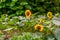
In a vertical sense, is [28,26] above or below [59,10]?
above

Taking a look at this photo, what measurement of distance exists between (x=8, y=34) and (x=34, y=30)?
466mm

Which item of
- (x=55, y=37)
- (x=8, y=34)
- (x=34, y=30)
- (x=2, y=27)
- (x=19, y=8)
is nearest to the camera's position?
(x=55, y=37)

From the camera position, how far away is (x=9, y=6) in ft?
15.8

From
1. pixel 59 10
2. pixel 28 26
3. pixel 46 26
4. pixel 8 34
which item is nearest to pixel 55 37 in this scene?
pixel 46 26

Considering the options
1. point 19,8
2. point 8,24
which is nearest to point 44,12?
point 19,8

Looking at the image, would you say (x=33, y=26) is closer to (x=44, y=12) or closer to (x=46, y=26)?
(x=46, y=26)

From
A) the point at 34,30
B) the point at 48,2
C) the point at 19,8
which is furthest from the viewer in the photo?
the point at 48,2

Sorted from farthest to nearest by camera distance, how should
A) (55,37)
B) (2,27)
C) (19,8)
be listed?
(19,8)
(2,27)
(55,37)

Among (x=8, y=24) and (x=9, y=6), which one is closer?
(x=8, y=24)

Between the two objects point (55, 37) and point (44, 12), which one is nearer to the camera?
point (55, 37)

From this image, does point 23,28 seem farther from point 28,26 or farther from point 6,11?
point 6,11

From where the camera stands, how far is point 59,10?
16.8ft

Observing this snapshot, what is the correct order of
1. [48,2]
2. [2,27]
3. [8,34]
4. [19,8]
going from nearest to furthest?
[8,34], [2,27], [19,8], [48,2]

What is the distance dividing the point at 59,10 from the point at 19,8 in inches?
38.0
